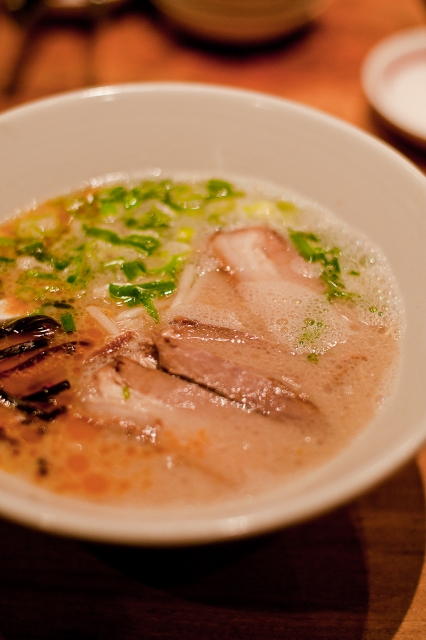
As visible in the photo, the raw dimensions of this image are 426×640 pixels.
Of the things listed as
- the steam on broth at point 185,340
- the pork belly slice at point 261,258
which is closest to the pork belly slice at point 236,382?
the steam on broth at point 185,340

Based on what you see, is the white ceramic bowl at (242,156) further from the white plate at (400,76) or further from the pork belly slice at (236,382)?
the white plate at (400,76)

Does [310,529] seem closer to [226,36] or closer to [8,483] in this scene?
[8,483]

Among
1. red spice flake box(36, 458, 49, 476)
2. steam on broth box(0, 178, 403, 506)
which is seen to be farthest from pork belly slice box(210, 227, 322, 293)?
red spice flake box(36, 458, 49, 476)

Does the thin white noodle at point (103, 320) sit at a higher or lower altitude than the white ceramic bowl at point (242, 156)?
lower

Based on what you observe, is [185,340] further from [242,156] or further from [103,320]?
[242,156]

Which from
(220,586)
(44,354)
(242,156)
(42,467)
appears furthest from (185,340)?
(242,156)

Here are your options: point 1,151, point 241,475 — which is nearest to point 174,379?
point 241,475

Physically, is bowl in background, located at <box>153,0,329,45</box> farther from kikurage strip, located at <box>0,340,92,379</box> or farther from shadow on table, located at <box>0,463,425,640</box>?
shadow on table, located at <box>0,463,425,640</box>
